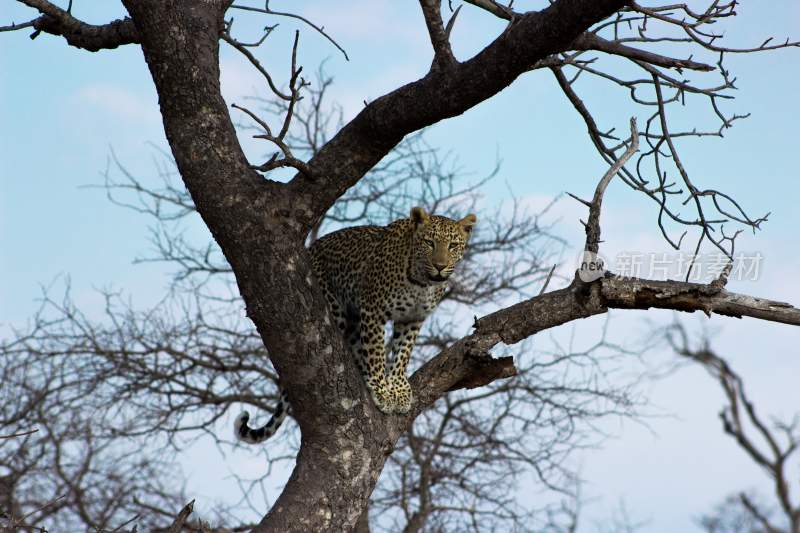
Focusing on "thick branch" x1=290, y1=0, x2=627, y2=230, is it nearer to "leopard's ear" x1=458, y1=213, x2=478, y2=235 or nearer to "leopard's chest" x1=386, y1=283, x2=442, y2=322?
"leopard's chest" x1=386, y1=283, x2=442, y2=322

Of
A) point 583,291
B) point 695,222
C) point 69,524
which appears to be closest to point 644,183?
point 695,222

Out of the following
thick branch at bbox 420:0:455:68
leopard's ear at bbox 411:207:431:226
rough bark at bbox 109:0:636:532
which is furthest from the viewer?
leopard's ear at bbox 411:207:431:226

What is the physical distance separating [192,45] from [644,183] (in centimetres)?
315

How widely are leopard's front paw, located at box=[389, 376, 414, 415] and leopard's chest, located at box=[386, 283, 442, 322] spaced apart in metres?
0.56

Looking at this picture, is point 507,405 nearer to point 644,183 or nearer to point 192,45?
point 644,183

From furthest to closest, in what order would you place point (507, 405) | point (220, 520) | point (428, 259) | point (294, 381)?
point (507, 405), point (220, 520), point (428, 259), point (294, 381)

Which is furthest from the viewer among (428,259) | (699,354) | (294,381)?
(428,259)

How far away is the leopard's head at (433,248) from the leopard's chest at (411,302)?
0.26 ft

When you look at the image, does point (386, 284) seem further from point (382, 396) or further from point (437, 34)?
point (437, 34)

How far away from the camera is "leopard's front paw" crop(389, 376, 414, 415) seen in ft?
20.4

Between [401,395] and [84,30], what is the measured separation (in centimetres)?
342

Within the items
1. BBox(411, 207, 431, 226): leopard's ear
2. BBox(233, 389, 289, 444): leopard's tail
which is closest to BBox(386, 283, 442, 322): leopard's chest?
BBox(411, 207, 431, 226): leopard's ear

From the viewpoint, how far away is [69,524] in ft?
35.5

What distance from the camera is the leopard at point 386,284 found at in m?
6.66
